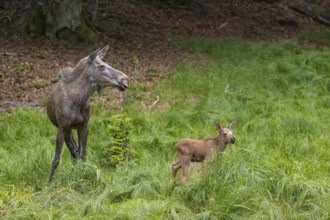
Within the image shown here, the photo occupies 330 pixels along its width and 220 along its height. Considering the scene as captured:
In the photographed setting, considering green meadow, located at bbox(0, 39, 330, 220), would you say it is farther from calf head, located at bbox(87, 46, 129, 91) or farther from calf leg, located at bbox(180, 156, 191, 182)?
calf head, located at bbox(87, 46, 129, 91)

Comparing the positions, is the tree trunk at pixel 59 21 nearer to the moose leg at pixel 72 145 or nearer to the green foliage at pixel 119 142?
the green foliage at pixel 119 142

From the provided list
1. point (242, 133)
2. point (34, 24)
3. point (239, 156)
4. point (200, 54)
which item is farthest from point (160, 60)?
point (239, 156)

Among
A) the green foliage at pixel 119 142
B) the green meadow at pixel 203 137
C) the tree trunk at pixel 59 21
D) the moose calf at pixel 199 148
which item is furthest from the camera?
the tree trunk at pixel 59 21

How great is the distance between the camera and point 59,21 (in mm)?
17359

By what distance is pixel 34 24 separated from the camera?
17.6 metres

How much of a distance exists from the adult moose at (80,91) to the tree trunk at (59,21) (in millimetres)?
8812

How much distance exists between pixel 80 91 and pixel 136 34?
10405 millimetres

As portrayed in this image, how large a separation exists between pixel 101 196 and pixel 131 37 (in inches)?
450

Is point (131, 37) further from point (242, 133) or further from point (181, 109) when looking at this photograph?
point (242, 133)

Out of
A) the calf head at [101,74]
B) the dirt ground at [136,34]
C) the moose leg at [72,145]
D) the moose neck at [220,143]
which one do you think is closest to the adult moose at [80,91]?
the calf head at [101,74]

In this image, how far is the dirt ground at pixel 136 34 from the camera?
14812 millimetres

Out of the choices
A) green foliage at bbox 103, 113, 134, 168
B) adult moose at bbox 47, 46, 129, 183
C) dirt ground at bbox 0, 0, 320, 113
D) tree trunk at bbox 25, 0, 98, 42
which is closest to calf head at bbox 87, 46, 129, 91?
adult moose at bbox 47, 46, 129, 183

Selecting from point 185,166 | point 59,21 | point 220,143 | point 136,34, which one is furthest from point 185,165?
point 136,34

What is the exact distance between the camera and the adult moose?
862cm
